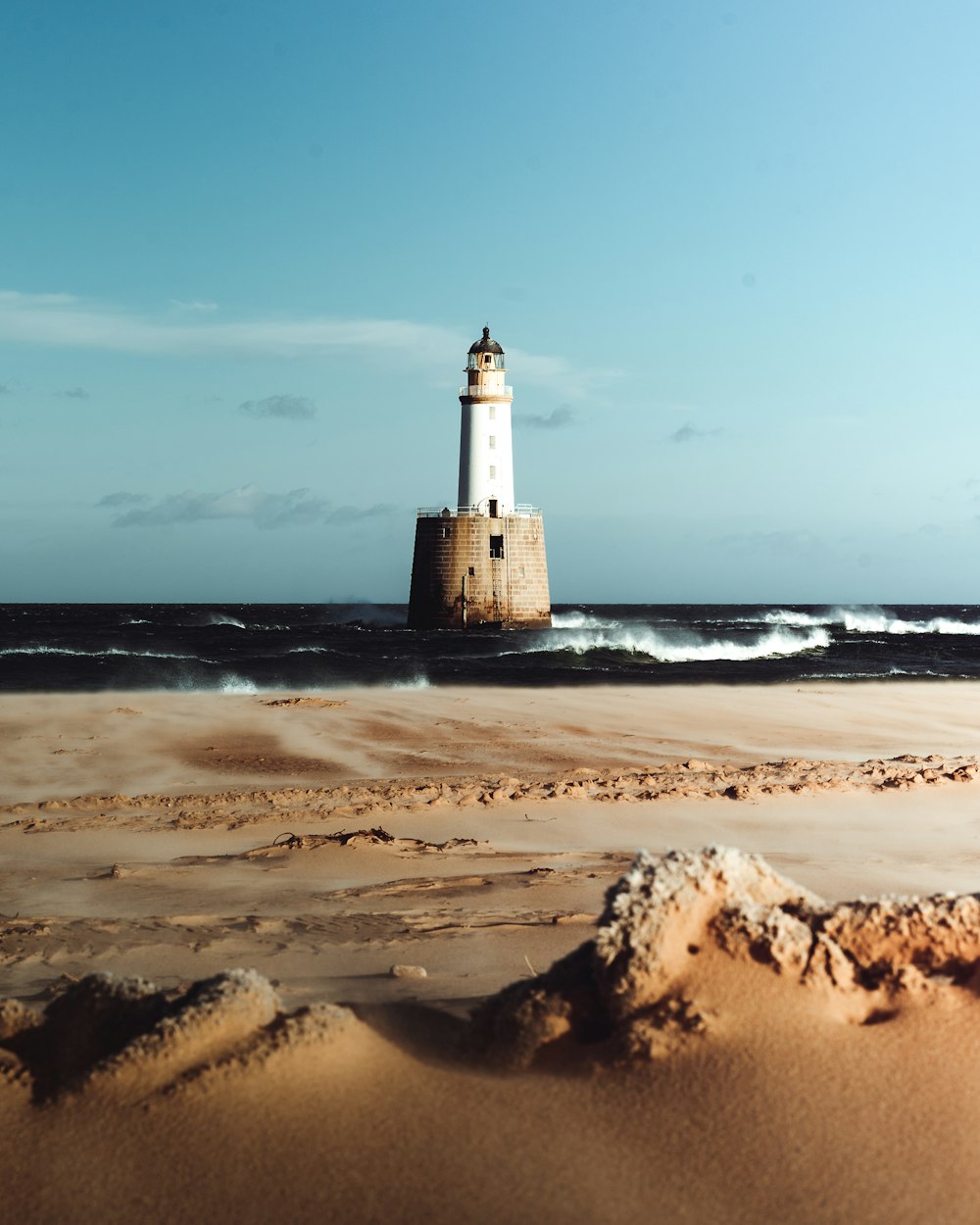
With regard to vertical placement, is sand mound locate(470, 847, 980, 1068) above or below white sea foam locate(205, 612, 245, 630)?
below

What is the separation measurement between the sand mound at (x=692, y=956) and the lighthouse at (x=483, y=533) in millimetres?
43312

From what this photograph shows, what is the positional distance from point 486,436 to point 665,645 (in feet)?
36.2

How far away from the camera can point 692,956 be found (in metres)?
2.70

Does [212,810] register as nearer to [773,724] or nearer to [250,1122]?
[250,1122]

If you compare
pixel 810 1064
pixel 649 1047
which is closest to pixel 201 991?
pixel 649 1047

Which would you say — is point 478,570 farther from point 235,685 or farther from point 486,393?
point 235,685

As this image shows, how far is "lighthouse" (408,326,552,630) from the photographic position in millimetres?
45969

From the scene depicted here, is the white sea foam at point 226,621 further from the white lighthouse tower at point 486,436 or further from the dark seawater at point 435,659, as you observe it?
the white lighthouse tower at point 486,436

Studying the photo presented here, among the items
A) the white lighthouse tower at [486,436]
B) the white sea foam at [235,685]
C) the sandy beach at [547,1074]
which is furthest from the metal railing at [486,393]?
the sandy beach at [547,1074]

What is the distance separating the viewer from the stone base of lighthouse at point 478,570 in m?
46.2

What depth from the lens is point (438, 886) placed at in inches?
253

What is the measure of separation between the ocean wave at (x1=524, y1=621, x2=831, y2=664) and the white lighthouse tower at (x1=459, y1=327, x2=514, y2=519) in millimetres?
5759

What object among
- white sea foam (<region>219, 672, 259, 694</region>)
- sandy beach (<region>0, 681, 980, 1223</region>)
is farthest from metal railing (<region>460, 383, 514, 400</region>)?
sandy beach (<region>0, 681, 980, 1223</region>)

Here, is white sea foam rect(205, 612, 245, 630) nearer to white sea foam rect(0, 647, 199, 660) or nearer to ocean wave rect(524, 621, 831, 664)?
ocean wave rect(524, 621, 831, 664)
